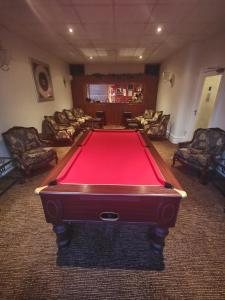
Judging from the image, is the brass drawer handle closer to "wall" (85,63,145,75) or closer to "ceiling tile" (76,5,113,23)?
"ceiling tile" (76,5,113,23)

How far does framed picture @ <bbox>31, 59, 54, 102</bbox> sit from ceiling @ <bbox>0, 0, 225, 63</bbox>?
1.84 feet

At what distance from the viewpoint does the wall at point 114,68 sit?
7168 millimetres

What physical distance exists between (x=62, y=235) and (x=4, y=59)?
3.53 meters

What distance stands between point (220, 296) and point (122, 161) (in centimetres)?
144

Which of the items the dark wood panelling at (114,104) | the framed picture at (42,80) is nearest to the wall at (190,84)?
the dark wood panelling at (114,104)

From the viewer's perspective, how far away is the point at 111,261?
4.98 feet

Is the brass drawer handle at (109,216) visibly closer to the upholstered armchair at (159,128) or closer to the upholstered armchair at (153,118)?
the upholstered armchair at (159,128)

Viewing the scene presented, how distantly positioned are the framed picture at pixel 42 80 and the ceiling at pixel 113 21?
0.56m

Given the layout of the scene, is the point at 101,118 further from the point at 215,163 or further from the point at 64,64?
the point at 215,163

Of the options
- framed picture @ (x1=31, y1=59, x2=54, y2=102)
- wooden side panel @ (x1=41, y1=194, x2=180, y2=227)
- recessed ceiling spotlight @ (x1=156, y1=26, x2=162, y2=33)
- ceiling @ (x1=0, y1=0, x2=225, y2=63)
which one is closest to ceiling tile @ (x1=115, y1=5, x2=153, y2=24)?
ceiling @ (x1=0, y1=0, x2=225, y2=63)

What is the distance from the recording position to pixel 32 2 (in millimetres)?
2154

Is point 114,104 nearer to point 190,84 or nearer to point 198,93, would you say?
point 190,84

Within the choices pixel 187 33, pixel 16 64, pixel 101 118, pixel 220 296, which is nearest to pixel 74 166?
pixel 220 296

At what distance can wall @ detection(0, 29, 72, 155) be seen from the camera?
10.3 ft
